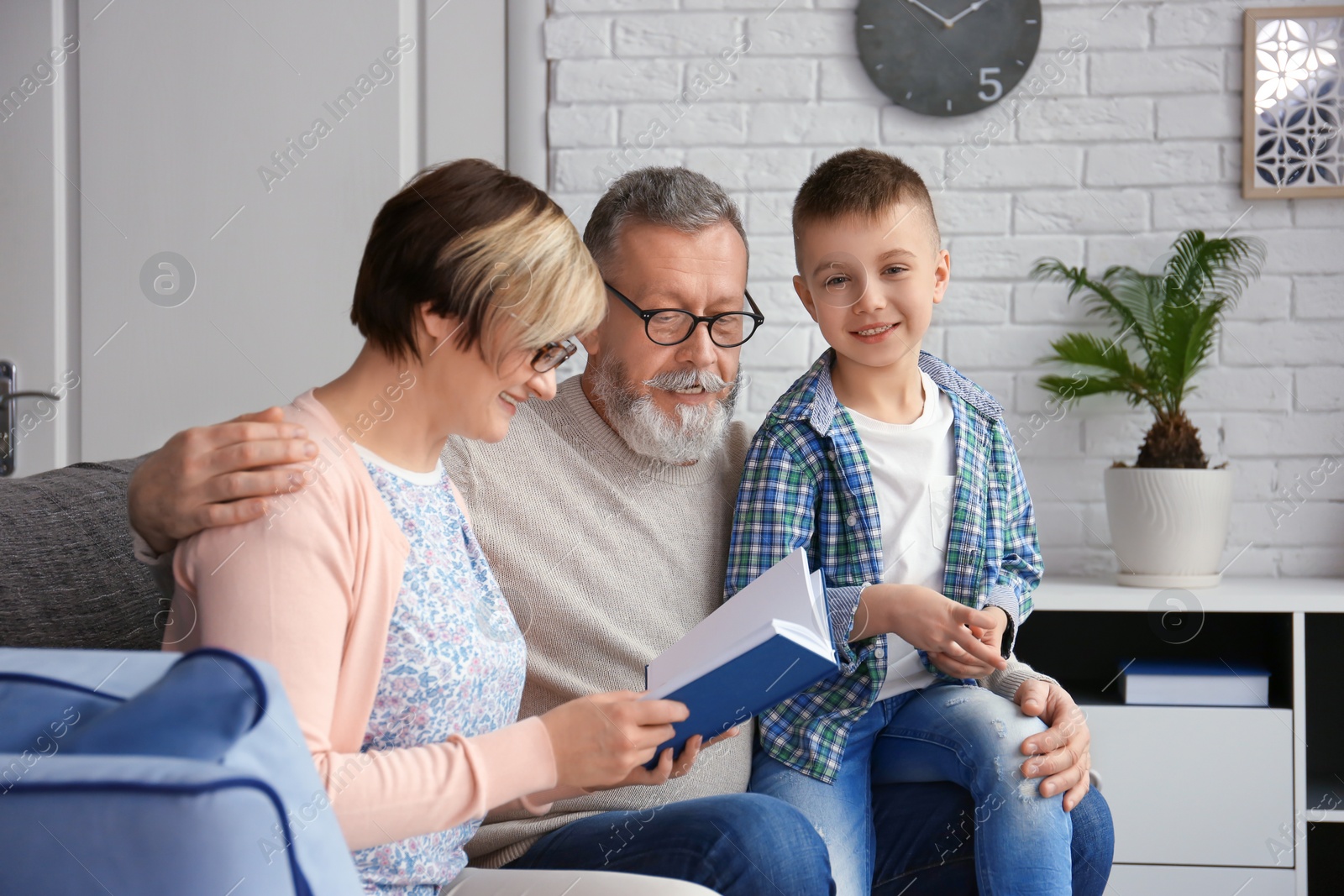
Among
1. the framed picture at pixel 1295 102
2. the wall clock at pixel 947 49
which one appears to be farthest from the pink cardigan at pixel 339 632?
the framed picture at pixel 1295 102

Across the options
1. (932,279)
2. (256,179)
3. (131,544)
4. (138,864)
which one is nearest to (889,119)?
(932,279)

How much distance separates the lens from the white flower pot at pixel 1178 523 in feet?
7.08

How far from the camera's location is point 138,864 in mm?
556

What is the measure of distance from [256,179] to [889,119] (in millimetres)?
1602

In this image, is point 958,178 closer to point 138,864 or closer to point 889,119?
point 889,119

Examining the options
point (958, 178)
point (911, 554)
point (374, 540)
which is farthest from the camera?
point (958, 178)

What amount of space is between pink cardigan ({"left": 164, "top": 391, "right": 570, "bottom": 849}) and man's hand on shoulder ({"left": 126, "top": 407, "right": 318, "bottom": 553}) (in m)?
0.01

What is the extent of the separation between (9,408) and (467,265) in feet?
7.18

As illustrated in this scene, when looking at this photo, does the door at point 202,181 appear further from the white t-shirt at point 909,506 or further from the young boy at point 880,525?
the white t-shirt at point 909,506

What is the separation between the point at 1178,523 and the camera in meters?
2.17

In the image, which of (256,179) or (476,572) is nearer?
(476,572)

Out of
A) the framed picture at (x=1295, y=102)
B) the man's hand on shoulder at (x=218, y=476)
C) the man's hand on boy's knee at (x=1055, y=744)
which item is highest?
the framed picture at (x=1295, y=102)

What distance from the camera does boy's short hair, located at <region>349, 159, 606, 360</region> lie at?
3.17 ft

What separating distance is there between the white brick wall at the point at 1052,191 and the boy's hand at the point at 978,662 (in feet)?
3.89
